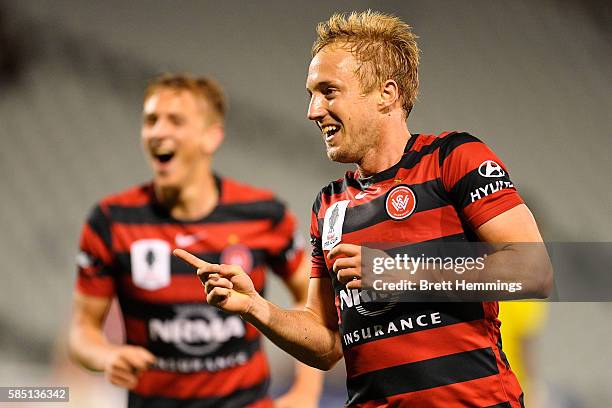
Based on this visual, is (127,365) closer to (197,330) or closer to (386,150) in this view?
(197,330)

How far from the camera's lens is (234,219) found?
308cm

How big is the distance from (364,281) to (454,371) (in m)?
0.27

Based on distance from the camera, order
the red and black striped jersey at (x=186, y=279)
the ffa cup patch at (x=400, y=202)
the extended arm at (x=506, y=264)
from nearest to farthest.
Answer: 1. the extended arm at (x=506, y=264)
2. the ffa cup patch at (x=400, y=202)
3. the red and black striped jersey at (x=186, y=279)

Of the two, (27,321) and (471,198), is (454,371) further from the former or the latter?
(27,321)

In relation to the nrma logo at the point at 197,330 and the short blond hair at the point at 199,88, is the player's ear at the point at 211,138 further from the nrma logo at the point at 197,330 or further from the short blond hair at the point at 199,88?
the nrma logo at the point at 197,330

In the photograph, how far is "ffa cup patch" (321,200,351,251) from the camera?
1.80 metres

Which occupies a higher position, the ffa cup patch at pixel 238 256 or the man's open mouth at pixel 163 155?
the man's open mouth at pixel 163 155

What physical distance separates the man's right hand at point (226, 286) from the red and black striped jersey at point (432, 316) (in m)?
0.20

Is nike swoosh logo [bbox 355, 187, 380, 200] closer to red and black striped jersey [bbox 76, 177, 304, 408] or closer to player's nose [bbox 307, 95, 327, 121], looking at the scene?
player's nose [bbox 307, 95, 327, 121]

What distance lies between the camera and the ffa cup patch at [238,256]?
301cm

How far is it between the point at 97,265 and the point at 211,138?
2.12 feet

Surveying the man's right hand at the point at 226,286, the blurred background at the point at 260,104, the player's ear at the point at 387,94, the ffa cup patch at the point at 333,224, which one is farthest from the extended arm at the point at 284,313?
the blurred background at the point at 260,104

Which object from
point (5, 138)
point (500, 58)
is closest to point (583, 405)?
point (500, 58)

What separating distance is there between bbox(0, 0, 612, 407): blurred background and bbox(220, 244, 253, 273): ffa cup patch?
1380 mm
